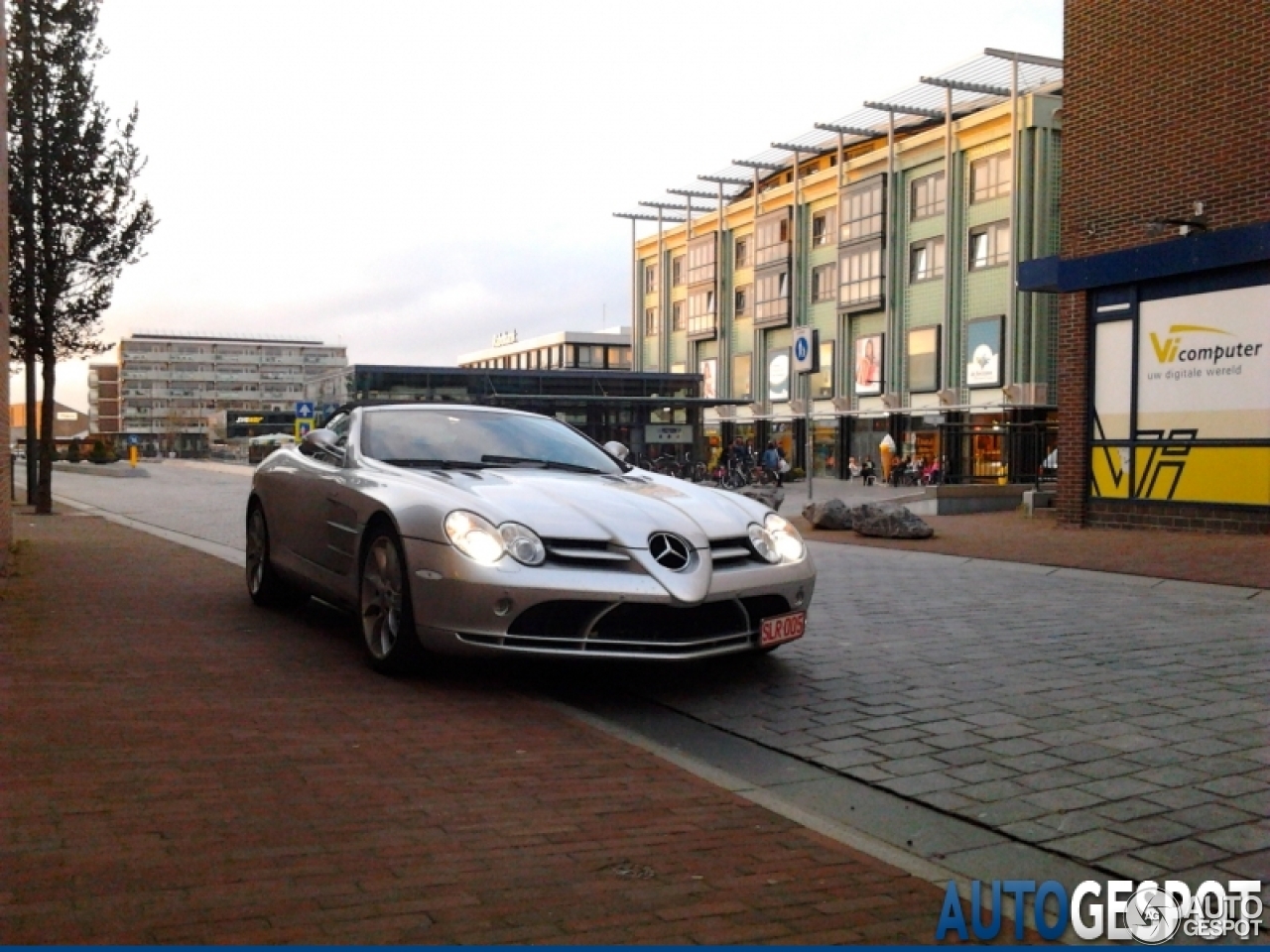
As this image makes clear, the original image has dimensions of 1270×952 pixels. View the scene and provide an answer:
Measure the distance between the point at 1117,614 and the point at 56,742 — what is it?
6554mm

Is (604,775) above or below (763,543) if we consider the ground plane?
below

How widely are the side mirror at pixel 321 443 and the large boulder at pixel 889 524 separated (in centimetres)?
888

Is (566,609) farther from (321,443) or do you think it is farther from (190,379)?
(190,379)

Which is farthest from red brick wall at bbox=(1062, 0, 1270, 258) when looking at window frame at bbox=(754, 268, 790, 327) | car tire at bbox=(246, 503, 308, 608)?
window frame at bbox=(754, 268, 790, 327)

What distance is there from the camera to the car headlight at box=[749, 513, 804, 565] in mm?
5824

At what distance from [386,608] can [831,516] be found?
35.6ft

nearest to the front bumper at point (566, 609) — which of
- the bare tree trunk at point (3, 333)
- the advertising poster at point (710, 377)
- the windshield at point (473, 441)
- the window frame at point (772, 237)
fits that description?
the windshield at point (473, 441)

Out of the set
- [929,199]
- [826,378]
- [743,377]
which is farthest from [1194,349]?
[743,377]

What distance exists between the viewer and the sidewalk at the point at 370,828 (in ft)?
9.71

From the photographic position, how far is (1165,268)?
14117mm

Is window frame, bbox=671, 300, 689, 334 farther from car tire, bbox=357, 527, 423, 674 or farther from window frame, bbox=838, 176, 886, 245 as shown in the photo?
car tire, bbox=357, 527, 423, 674

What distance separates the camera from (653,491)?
618cm

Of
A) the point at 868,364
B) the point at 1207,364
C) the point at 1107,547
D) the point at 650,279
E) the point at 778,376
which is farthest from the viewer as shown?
the point at 650,279

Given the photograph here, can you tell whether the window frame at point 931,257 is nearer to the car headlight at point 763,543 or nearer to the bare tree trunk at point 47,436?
the bare tree trunk at point 47,436
